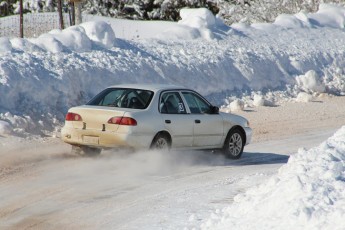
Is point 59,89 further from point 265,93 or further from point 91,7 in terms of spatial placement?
point 91,7

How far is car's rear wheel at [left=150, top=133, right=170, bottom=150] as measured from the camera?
14570 millimetres

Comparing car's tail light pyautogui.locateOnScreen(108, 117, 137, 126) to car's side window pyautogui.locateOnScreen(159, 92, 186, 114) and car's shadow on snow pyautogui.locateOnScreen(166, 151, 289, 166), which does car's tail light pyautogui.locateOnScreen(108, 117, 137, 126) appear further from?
car's shadow on snow pyautogui.locateOnScreen(166, 151, 289, 166)

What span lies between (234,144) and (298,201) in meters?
7.62

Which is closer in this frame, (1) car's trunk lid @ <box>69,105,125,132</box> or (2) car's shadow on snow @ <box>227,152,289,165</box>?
(1) car's trunk lid @ <box>69,105,125,132</box>

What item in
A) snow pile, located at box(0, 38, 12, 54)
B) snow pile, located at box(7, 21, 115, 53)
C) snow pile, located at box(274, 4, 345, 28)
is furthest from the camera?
A: snow pile, located at box(274, 4, 345, 28)

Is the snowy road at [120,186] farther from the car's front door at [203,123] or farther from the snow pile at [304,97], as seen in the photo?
the snow pile at [304,97]

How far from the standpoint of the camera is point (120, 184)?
13086 mm

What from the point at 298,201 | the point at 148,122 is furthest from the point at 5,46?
the point at 298,201

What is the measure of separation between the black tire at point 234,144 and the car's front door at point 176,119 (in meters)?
1.07

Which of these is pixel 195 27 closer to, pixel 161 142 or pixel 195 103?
pixel 195 103

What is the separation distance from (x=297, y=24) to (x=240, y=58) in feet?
19.5

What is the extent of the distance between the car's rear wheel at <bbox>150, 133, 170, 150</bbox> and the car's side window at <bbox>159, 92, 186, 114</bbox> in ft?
1.42

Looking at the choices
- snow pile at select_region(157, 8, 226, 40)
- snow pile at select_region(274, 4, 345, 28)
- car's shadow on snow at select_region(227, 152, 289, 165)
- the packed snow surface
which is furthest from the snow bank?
snow pile at select_region(274, 4, 345, 28)

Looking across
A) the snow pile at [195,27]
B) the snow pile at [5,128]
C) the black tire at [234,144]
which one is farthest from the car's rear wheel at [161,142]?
the snow pile at [195,27]
